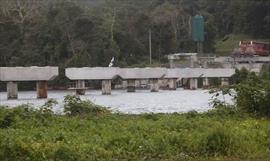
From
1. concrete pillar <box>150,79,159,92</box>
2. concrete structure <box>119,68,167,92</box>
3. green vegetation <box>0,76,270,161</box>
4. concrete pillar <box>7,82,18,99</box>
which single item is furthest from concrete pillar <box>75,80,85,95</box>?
green vegetation <box>0,76,270,161</box>

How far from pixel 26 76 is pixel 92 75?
357 inches

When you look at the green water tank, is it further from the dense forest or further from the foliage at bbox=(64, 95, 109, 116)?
the foliage at bbox=(64, 95, 109, 116)

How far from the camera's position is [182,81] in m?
79.2

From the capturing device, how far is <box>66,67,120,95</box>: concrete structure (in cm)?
5200

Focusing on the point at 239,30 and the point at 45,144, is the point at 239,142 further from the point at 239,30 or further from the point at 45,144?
the point at 239,30

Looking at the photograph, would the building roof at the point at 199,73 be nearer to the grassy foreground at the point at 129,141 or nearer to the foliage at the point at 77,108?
the foliage at the point at 77,108

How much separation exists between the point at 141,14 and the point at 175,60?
25.7 feet

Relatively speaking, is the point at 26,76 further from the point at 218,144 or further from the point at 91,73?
the point at 218,144

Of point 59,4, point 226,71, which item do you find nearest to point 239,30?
point 226,71

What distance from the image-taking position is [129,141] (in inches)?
470

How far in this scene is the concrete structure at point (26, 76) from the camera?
45.6 meters

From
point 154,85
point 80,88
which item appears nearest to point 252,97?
point 80,88

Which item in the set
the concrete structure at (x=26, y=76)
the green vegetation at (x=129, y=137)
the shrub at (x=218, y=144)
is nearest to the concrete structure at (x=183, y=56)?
the concrete structure at (x=26, y=76)

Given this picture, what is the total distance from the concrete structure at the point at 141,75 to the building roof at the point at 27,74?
40.6ft
